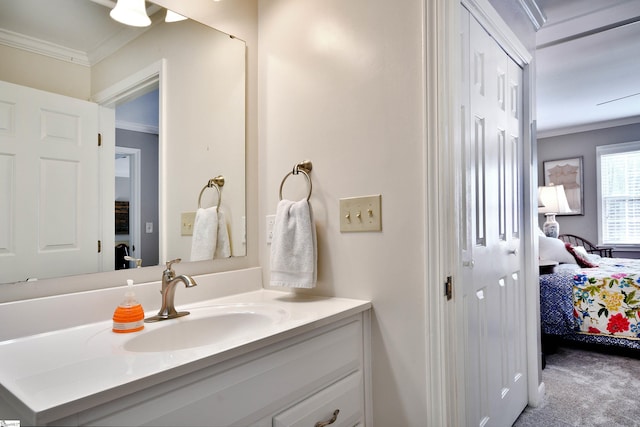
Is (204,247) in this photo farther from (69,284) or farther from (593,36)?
(593,36)

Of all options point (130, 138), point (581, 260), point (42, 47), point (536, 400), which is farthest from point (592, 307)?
point (42, 47)

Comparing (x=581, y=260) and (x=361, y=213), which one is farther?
(x=581, y=260)

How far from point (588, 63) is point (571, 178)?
106 inches

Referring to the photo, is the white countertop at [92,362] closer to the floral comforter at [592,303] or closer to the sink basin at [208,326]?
the sink basin at [208,326]

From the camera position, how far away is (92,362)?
79 cm

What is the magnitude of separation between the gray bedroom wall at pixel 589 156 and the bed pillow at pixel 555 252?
259 cm

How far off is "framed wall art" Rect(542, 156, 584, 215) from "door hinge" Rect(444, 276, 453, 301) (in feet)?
18.1

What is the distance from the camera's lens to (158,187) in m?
1.33

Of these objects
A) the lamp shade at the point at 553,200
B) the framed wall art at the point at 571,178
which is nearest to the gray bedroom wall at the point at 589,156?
the framed wall art at the point at 571,178

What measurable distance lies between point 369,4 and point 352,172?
1.87 ft

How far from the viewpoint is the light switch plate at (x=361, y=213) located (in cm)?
127

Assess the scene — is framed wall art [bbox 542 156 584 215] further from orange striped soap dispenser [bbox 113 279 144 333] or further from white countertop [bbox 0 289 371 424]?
orange striped soap dispenser [bbox 113 279 144 333]

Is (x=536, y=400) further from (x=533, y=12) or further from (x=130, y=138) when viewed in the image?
(x=130, y=138)

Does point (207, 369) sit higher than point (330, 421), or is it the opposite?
point (207, 369)
